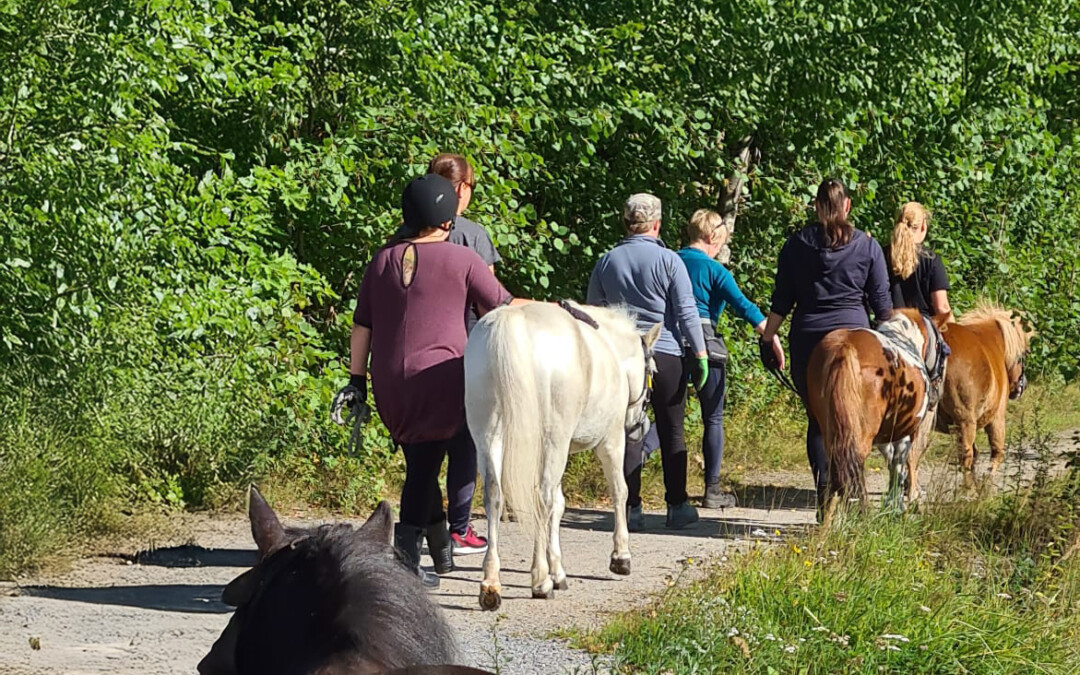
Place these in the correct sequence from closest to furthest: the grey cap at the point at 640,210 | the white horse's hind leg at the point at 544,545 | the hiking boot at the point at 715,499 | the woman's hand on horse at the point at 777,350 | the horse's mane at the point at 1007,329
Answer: the white horse's hind leg at the point at 544,545 → the grey cap at the point at 640,210 → the woman's hand on horse at the point at 777,350 → the hiking boot at the point at 715,499 → the horse's mane at the point at 1007,329

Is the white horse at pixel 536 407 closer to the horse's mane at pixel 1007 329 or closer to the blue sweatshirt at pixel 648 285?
the blue sweatshirt at pixel 648 285

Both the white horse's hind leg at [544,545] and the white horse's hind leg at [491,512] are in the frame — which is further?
the white horse's hind leg at [544,545]

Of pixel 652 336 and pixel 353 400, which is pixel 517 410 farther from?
pixel 652 336

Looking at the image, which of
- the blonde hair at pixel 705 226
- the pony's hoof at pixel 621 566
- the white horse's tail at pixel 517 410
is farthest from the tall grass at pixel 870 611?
the blonde hair at pixel 705 226

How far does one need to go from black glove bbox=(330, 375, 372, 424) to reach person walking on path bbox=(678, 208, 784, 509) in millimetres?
3358

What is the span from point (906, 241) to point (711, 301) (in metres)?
1.37

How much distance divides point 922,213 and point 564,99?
3426 millimetres

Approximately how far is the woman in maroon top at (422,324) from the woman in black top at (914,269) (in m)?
3.87

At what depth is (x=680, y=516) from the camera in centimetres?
952

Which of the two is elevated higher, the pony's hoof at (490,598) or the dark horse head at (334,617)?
the dark horse head at (334,617)

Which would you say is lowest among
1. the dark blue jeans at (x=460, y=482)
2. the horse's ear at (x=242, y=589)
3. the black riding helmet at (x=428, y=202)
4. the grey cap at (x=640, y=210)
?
the dark blue jeans at (x=460, y=482)

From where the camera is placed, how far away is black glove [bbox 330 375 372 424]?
278 inches

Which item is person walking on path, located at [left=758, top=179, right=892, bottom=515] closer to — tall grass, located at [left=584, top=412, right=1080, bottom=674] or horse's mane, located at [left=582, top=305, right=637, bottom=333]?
horse's mane, located at [left=582, top=305, right=637, bottom=333]

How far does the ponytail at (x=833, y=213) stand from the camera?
8.71 m
